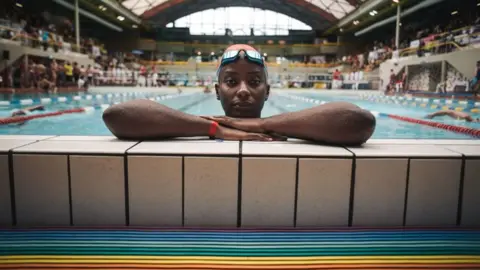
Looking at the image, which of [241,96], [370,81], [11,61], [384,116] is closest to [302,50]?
[370,81]

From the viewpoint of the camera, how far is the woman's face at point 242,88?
7.88 ft

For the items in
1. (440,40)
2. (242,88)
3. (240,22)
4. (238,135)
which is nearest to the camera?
(238,135)

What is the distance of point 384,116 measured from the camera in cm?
763

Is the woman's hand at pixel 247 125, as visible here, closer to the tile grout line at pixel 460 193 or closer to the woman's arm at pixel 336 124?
the woman's arm at pixel 336 124

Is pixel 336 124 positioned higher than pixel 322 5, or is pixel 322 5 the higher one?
pixel 322 5

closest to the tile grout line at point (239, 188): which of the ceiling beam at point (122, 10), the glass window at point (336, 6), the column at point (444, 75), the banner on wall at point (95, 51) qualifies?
the column at point (444, 75)

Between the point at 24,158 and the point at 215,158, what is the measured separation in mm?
826

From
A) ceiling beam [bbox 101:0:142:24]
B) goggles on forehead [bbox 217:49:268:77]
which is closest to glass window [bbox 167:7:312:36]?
ceiling beam [bbox 101:0:142:24]

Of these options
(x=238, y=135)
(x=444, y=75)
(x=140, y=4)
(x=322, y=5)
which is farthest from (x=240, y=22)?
(x=238, y=135)

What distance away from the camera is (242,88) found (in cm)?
239

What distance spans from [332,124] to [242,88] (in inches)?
33.0

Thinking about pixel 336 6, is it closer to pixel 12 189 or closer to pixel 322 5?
pixel 322 5

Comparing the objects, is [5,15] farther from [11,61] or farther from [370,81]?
[370,81]

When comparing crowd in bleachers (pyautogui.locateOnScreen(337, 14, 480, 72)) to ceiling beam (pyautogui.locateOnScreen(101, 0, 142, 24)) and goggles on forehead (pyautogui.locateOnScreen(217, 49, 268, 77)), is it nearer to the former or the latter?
goggles on forehead (pyautogui.locateOnScreen(217, 49, 268, 77))
